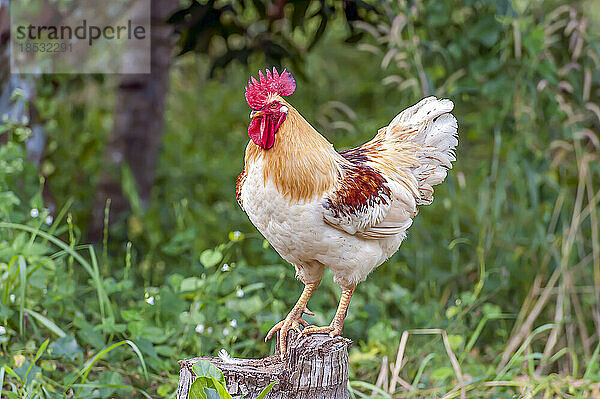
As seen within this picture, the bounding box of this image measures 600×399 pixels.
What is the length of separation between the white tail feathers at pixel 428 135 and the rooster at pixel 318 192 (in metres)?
0.01

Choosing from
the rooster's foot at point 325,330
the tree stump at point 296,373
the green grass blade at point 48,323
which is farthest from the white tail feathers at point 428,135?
the green grass blade at point 48,323

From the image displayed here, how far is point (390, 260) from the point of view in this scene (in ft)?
13.6

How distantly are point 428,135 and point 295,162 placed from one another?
756mm

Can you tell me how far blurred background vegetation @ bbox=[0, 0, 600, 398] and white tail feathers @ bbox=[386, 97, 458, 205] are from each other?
84 cm

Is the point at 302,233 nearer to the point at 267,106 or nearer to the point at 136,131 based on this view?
the point at 267,106

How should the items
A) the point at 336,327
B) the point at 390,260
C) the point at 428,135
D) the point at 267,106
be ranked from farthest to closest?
the point at 390,260
the point at 428,135
the point at 336,327
the point at 267,106

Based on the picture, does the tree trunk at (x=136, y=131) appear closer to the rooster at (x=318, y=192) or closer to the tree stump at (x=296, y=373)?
the rooster at (x=318, y=192)

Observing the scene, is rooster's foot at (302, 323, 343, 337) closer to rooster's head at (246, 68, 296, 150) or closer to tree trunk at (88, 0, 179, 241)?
rooster's head at (246, 68, 296, 150)

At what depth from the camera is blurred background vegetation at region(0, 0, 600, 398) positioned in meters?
3.10

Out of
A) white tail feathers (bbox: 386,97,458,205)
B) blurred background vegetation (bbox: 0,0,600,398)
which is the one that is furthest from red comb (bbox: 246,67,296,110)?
blurred background vegetation (bbox: 0,0,600,398)

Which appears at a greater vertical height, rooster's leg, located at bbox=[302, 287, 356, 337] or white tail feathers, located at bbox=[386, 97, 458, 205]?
white tail feathers, located at bbox=[386, 97, 458, 205]

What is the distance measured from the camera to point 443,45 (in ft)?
13.4

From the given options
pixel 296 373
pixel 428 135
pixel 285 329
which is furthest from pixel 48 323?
pixel 428 135

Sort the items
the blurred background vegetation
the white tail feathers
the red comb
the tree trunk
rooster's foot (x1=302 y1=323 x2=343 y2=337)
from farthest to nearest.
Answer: the tree trunk < the blurred background vegetation < the white tail feathers < rooster's foot (x1=302 y1=323 x2=343 y2=337) < the red comb
